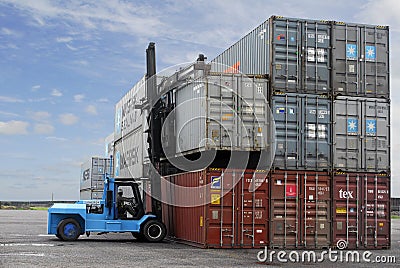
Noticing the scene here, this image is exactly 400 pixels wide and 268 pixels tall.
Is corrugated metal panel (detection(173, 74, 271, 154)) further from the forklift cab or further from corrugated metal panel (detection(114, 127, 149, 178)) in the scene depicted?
corrugated metal panel (detection(114, 127, 149, 178))

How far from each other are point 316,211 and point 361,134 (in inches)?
110

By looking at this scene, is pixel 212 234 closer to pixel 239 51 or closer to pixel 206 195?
pixel 206 195

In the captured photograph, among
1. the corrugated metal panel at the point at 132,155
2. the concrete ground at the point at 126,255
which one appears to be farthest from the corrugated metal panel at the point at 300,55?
the corrugated metal panel at the point at 132,155

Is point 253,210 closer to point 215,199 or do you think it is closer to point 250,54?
point 215,199

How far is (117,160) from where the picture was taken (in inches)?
1383

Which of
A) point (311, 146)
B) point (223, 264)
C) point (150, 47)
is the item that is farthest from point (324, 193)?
point (150, 47)

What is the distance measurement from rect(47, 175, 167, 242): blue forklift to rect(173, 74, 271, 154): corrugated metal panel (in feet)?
10.1

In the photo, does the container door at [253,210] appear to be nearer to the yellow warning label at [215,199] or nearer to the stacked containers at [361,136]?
the yellow warning label at [215,199]

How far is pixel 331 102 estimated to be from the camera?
20.7 m

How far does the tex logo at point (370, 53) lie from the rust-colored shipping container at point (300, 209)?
3.98 metres

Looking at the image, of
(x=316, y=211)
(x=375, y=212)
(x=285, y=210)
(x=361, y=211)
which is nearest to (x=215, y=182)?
(x=285, y=210)

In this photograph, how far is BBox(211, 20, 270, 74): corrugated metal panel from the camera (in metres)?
20.8

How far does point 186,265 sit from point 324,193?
23.4 ft

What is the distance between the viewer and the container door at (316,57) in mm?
20688
